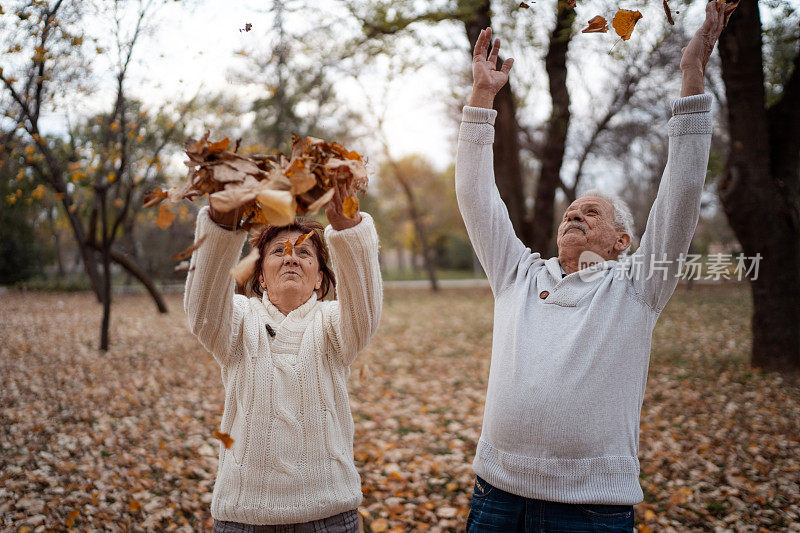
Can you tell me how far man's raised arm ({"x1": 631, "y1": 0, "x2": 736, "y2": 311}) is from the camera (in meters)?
1.80

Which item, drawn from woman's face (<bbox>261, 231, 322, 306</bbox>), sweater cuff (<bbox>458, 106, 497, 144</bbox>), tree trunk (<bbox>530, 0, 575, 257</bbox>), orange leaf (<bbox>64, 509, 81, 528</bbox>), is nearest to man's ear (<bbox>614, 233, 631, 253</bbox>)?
sweater cuff (<bbox>458, 106, 497, 144</bbox>)

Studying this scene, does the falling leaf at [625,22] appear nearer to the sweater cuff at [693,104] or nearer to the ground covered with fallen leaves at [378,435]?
the sweater cuff at [693,104]

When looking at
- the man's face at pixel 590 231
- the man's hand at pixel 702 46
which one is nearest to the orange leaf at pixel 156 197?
the man's face at pixel 590 231

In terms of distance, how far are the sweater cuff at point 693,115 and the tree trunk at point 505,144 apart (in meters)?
5.45

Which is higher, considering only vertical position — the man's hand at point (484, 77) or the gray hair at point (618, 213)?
the man's hand at point (484, 77)

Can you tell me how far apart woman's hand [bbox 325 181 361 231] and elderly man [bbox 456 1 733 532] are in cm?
70

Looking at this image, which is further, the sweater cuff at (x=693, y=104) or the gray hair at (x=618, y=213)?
the gray hair at (x=618, y=213)

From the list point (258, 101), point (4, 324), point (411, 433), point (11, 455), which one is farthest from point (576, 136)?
point (11, 455)

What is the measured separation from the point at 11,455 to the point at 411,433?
11.0 ft

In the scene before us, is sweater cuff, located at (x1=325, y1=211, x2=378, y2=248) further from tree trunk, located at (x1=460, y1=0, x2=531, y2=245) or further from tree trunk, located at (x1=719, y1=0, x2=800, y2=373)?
tree trunk, located at (x1=719, y1=0, x2=800, y2=373)

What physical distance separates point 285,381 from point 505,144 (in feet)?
20.5

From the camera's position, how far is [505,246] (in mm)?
2258

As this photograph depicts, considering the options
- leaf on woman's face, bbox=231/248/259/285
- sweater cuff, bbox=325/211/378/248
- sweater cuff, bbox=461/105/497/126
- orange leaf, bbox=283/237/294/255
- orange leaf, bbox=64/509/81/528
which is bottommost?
orange leaf, bbox=64/509/81/528

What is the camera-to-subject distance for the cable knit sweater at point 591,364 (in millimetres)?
1817
